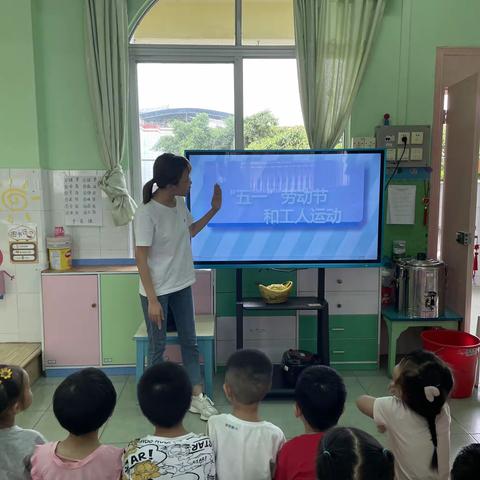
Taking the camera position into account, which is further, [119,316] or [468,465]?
[119,316]

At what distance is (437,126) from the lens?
362 cm

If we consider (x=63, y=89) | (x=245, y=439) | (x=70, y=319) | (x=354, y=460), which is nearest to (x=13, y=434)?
(x=245, y=439)

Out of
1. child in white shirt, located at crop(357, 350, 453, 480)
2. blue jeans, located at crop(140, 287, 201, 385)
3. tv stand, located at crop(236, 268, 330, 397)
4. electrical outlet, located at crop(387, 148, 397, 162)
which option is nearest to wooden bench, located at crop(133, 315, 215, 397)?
blue jeans, located at crop(140, 287, 201, 385)

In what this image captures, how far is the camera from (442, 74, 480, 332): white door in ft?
10.9

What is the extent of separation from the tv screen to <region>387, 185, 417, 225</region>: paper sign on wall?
1.42 feet

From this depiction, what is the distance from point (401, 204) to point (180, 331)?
191 centimetres

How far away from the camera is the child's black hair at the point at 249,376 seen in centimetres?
159

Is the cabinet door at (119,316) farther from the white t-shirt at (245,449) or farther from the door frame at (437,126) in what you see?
the door frame at (437,126)

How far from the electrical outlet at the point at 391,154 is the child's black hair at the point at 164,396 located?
2619 millimetres

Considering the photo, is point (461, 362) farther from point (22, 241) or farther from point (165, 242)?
point (22, 241)

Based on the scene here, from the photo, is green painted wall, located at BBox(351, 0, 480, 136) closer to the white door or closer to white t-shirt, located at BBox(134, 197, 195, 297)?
the white door

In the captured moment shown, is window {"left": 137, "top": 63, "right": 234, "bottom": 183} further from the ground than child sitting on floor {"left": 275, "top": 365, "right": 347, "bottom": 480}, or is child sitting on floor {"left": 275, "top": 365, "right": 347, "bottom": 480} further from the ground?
window {"left": 137, "top": 63, "right": 234, "bottom": 183}

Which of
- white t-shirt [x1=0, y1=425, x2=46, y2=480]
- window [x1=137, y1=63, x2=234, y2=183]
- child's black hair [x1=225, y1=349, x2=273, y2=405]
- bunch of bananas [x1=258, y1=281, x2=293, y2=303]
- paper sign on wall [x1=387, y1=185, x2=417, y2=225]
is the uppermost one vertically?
window [x1=137, y1=63, x2=234, y2=183]

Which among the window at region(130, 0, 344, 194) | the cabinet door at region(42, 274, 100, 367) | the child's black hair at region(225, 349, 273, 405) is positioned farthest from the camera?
the window at region(130, 0, 344, 194)
